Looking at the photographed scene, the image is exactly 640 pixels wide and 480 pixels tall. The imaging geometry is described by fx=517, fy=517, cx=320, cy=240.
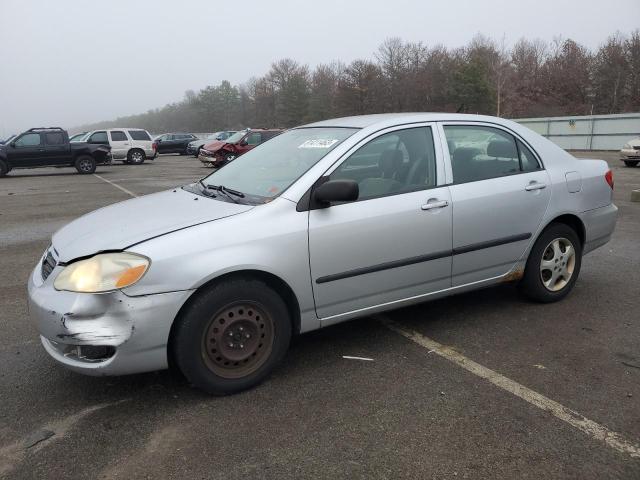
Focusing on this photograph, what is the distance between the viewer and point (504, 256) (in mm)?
3982

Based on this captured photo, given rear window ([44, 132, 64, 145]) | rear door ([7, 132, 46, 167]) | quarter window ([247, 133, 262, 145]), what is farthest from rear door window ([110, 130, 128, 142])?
quarter window ([247, 133, 262, 145])

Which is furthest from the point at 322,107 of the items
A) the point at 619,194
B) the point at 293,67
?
the point at 619,194

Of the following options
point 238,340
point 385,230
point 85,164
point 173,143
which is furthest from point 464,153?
point 173,143

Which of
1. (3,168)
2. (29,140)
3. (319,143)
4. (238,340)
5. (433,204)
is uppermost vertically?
(319,143)

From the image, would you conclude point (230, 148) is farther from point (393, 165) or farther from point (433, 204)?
point (433, 204)

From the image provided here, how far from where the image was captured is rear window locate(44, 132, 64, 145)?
64.3 ft

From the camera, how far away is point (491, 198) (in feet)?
12.6

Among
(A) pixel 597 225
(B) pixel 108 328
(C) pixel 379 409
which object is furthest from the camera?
(A) pixel 597 225

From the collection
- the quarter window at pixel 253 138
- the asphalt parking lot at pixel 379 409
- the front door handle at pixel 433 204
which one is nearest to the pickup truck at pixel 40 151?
the quarter window at pixel 253 138

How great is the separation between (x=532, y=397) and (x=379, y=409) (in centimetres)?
87

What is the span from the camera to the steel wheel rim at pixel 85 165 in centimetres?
2050

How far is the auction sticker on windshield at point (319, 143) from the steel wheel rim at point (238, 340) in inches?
48.6

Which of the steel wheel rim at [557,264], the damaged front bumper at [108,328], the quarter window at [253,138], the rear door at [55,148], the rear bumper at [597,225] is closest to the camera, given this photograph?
the damaged front bumper at [108,328]

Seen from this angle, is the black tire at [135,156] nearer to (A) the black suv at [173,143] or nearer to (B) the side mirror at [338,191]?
(A) the black suv at [173,143]
